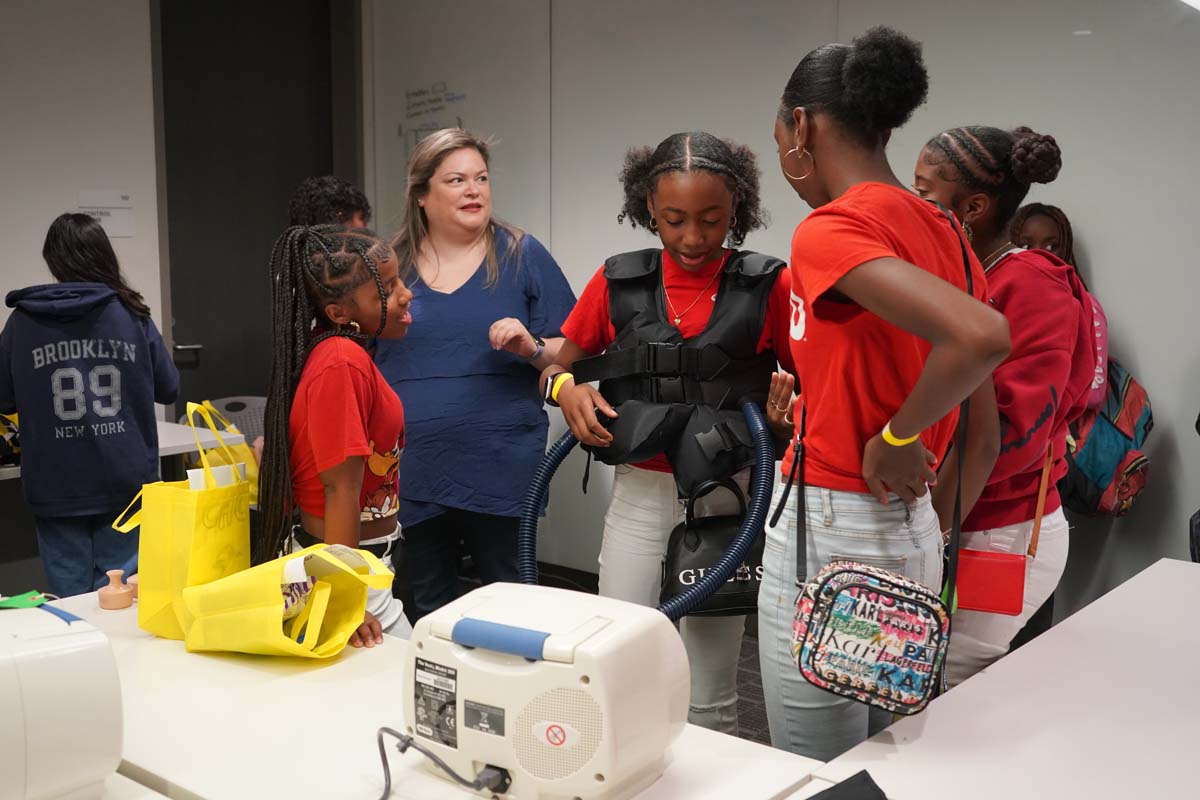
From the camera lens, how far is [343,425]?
170cm

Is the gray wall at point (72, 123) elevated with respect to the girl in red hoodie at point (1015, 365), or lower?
elevated

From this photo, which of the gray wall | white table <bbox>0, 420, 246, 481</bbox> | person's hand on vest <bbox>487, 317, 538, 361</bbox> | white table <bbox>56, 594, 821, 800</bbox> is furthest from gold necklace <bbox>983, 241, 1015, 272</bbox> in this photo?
the gray wall

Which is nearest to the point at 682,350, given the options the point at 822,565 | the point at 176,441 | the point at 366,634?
the point at 822,565

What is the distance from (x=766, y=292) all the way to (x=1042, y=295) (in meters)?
0.53

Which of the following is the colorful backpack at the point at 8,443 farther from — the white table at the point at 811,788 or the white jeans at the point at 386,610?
the white table at the point at 811,788

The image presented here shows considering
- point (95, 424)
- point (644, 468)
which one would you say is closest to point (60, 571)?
point (95, 424)

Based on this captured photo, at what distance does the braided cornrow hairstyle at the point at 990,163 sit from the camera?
1778 mm

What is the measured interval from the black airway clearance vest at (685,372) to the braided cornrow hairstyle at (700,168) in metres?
0.15

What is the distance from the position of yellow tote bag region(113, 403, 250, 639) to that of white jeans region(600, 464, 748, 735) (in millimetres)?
737

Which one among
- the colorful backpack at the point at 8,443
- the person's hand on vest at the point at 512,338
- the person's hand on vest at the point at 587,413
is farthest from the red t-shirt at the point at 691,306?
the colorful backpack at the point at 8,443

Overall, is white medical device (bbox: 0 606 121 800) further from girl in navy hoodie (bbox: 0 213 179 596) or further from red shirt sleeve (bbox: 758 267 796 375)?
girl in navy hoodie (bbox: 0 213 179 596)

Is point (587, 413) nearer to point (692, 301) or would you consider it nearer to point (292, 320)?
point (692, 301)

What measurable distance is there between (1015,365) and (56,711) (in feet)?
4.83

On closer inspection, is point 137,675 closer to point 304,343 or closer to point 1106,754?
point 304,343
